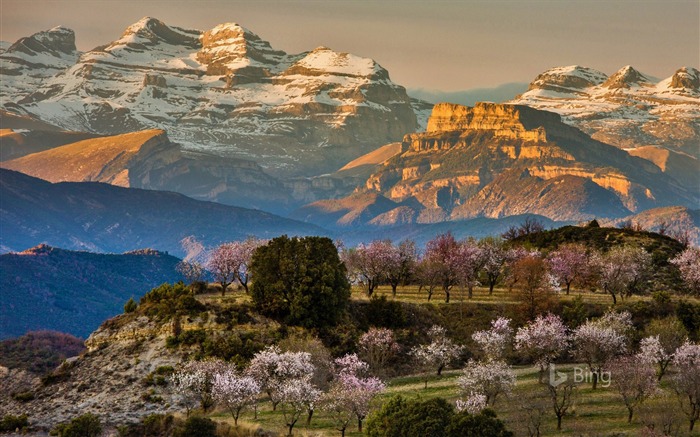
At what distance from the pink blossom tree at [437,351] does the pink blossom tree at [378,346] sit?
3.21 m

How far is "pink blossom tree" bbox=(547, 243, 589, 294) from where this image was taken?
163250 mm

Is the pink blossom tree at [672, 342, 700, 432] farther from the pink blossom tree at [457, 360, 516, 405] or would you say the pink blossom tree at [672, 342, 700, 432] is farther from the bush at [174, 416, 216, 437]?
the bush at [174, 416, 216, 437]

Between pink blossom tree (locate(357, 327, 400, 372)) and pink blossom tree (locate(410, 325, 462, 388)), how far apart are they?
321cm

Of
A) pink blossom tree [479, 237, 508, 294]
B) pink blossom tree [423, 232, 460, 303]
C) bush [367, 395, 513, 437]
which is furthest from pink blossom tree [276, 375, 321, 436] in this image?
pink blossom tree [479, 237, 508, 294]

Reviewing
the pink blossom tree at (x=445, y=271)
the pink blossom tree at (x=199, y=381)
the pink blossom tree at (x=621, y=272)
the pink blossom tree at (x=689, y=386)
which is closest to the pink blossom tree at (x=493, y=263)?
the pink blossom tree at (x=445, y=271)

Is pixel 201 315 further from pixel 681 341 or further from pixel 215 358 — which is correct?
pixel 681 341

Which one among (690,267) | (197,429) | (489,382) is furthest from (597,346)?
(690,267)

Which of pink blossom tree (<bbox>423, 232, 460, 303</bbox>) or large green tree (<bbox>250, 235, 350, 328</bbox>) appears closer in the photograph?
large green tree (<bbox>250, 235, 350, 328</bbox>)

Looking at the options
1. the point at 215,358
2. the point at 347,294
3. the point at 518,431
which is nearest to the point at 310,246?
the point at 347,294

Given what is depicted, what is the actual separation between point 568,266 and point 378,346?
156ft

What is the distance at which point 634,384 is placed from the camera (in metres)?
96.4

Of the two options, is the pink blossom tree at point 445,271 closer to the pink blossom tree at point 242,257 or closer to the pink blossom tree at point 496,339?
the pink blossom tree at point 496,339

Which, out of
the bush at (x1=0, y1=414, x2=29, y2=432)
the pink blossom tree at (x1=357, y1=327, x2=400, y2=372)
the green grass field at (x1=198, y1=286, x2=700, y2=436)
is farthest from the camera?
the pink blossom tree at (x1=357, y1=327, x2=400, y2=372)

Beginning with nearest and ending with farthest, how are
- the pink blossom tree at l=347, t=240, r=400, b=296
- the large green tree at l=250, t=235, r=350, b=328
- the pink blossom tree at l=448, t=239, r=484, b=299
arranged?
the large green tree at l=250, t=235, r=350, b=328
the pink blossom tree at l=448, t=239, r=484, b=299
the pink blossom tree at l=347, t=240, r=400, b=296
